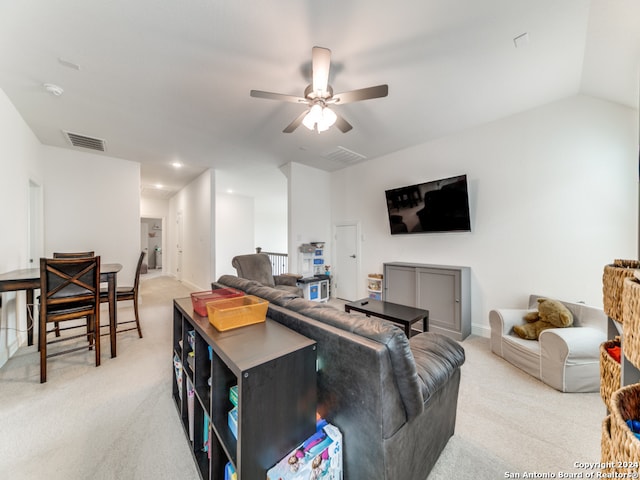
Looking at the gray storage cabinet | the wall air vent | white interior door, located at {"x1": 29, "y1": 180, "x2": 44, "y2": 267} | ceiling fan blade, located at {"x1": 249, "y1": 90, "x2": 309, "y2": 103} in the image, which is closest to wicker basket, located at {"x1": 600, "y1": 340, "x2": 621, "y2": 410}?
ceiling fan blade, located at {"x1": 249, "y1": 90, "x2": 309, "y2": 103}

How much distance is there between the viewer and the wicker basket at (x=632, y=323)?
17.8 inches

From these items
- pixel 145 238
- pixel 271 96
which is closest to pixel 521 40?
pixel 271 96

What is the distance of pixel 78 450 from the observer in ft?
4.83

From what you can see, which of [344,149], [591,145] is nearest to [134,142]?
[344,149]

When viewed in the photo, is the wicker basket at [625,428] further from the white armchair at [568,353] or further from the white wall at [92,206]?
the white wall at [92,206]

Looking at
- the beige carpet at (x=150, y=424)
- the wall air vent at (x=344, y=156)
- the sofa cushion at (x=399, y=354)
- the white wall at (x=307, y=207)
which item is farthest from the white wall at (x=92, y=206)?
the sofa cushion at (x=399, y=354)

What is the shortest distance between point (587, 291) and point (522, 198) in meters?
1.17

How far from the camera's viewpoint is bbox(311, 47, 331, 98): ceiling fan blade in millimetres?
1707

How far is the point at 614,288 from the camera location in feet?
2.34

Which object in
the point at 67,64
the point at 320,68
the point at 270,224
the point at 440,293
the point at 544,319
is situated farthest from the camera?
the point at 270,224

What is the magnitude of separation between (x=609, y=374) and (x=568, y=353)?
1710mm

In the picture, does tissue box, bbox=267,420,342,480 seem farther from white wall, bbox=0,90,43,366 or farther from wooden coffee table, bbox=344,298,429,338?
white wall, bbox=0,90,43,366

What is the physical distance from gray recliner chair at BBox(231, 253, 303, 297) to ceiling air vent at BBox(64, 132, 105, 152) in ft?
8.90

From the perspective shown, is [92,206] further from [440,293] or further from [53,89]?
[440,293]
